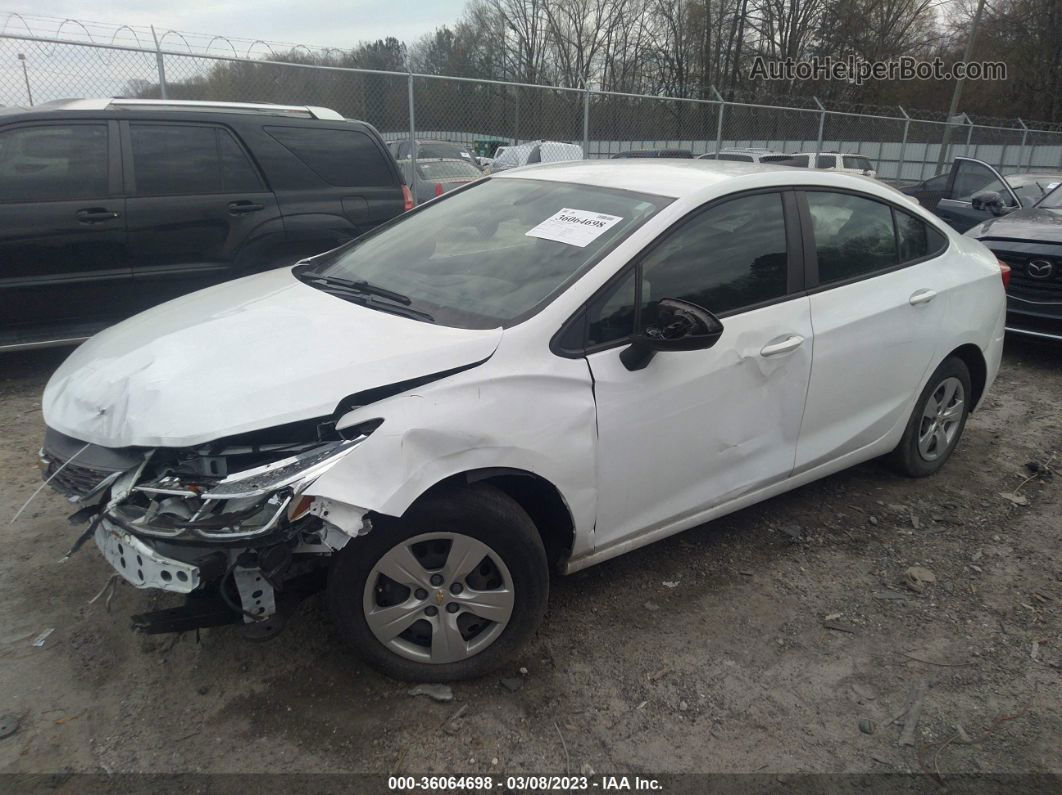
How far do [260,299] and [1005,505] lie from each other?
3.90m

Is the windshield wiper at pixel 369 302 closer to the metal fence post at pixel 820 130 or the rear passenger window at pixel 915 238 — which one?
the rear passenger window at pixel 915 238

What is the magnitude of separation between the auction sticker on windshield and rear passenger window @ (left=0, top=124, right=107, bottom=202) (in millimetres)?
3835

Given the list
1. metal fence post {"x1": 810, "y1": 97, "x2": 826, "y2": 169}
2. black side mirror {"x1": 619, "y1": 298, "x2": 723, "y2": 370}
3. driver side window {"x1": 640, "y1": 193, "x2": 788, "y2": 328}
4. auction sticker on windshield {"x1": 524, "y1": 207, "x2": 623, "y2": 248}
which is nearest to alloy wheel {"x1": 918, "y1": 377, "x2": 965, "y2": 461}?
driver side window {"x1": 640, "y1": 193, "x2": 788, "y2": 328}

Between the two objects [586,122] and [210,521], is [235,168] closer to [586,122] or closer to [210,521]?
[210,521]

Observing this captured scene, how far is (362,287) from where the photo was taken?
3068 millimetres

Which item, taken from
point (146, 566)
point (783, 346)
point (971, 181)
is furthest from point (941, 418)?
point (971, 181)

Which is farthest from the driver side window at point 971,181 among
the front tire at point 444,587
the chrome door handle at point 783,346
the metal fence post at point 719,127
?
the front tire at point 444,587

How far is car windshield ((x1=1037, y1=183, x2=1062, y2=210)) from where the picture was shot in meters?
7.62

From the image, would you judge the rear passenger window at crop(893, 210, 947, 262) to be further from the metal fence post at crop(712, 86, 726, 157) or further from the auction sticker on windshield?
the metal fence post at crop(712, 86, 726, 157)

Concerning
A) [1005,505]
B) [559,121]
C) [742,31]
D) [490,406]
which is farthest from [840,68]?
[490,406]

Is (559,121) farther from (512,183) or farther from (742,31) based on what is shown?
(742,31)
